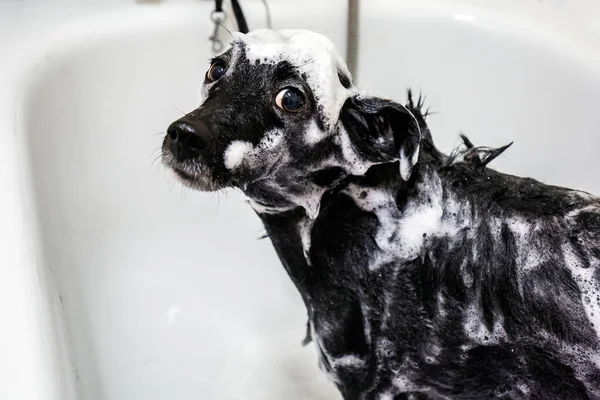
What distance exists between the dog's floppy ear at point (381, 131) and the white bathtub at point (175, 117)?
0.57 metres

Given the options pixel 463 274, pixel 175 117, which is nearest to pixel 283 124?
pixel 463 274

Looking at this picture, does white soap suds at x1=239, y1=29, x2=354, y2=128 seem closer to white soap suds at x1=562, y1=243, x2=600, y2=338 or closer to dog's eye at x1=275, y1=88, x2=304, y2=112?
dog's eye at x1=275, y1=88, x2=304, y2=112

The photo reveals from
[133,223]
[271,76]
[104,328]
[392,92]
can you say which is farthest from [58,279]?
[392,92]

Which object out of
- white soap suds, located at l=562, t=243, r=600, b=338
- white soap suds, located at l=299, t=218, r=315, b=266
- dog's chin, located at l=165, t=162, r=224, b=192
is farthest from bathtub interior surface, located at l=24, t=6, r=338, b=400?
white soap suds, located at l=562, t=243, r=600, b=338

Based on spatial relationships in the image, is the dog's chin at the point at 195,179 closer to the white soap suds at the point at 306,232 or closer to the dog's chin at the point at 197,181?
the dog's chin at the point at 197,181

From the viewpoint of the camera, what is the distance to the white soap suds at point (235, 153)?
57cm

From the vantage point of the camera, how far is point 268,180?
0.64 m

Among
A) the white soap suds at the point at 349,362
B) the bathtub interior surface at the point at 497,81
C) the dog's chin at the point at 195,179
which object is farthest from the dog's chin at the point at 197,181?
the bathtub interior surface at the point at 497,81

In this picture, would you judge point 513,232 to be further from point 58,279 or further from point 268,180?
point 58,279

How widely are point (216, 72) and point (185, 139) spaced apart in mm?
108

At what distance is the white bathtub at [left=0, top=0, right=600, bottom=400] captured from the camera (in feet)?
3.60

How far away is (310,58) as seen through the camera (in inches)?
24.0

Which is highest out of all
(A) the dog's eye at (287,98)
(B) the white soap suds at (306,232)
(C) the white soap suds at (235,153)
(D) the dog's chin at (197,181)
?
(A) the dog's eye at (287,98)

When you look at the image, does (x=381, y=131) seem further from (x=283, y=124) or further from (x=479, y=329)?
(x=479, y=329)
